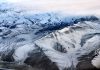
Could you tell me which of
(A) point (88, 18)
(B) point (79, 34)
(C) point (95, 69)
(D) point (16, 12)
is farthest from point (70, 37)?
(D) point (16, 12)

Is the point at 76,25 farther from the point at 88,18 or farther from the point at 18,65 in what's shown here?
the point at 18,65

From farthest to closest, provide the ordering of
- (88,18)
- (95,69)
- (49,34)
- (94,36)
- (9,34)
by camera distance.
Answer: (88,18)
(9,34)
(49,34)
(94,36)
(95,69)

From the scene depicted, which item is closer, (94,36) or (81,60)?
(81,60)

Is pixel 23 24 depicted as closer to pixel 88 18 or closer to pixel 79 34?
pixel 88 18

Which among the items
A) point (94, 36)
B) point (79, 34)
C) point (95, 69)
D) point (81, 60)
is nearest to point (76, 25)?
point (79, 34)

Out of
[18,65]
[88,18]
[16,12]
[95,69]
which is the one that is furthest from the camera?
[16,12]

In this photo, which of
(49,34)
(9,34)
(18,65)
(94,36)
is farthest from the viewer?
(9,34)

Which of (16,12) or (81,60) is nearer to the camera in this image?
(81,60)
